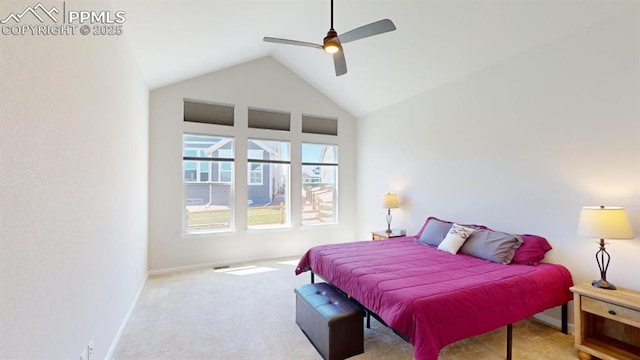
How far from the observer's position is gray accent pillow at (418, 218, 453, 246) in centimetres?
375

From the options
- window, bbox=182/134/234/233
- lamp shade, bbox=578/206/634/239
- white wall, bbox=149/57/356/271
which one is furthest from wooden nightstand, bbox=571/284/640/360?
window, bbox=182/134/234/233

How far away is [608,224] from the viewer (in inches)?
90.4

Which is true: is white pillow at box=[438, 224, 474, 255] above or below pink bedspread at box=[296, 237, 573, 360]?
above

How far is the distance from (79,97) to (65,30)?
37 cm

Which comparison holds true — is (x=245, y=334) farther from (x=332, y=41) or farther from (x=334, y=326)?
(x=332, y=41)

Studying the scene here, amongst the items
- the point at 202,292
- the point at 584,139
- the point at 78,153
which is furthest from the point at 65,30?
the point at 584,139

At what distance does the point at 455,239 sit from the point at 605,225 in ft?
4.45

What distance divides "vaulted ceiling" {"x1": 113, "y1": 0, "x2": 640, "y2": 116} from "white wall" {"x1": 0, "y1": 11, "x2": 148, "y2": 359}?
71 cm

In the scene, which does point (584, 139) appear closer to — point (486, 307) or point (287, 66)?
point (486, 307)

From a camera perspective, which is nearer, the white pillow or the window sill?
the white pillow

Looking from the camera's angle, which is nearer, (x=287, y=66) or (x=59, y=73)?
(x=59, y=73)

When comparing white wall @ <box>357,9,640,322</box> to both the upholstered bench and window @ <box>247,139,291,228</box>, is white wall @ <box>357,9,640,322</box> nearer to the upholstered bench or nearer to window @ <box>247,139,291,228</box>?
the upholstered bench

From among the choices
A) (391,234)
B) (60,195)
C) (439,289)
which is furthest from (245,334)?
(391,234)

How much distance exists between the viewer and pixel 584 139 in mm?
2777
